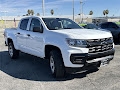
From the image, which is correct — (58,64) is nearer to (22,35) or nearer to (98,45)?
(98,45)

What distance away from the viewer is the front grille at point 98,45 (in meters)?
3.94

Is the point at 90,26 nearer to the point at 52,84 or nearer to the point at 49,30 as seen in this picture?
the point at 49,30

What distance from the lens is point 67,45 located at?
3.95 m

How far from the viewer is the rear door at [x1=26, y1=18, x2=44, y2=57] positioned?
4.92 m

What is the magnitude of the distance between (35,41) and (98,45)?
219cm

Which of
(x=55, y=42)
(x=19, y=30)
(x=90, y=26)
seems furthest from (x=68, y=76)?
(x=90, y=26)

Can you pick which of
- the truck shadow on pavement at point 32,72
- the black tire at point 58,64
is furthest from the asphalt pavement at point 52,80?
the black tire at point 58,64

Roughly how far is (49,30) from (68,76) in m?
1.53

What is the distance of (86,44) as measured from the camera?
389 cm

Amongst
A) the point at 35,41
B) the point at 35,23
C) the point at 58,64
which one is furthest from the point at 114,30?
the point at 58,64

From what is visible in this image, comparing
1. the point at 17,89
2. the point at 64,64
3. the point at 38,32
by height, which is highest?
the point at 38,32

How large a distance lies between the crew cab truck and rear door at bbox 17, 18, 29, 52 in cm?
51

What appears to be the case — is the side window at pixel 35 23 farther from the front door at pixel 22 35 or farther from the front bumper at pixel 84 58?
the front bumper at pixel 84 58

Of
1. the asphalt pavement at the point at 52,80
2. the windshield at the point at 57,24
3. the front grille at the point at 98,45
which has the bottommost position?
the asphalt pavement at the point at 52,80
